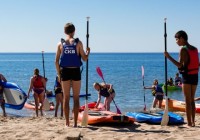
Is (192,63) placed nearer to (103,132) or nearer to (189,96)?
(189,96)

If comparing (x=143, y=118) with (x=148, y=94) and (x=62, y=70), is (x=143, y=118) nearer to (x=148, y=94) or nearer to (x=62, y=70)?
(x=62, y=70)

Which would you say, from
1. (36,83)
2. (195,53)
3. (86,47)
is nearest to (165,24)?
(195,53)

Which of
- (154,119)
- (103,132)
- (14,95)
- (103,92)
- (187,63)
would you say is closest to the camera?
(103,132)

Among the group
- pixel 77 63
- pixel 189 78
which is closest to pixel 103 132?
pixel 77 63

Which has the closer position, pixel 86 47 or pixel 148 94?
pixel 86 47

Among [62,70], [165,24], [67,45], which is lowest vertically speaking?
[62,70]

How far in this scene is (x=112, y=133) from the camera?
637 cm

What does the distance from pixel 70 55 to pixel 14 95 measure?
236 inches

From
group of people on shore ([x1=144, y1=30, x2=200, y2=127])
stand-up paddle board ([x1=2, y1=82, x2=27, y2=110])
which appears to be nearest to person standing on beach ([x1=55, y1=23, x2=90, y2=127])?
group of people on shore ([x1=144, y1=30, x2=200, y2=127])

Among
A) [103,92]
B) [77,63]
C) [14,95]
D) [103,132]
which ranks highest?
[77,63]

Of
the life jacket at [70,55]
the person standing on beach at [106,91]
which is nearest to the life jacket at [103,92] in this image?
the person standing on beach at [106,91]

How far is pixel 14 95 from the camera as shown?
12086mm

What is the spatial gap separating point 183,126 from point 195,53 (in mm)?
1386

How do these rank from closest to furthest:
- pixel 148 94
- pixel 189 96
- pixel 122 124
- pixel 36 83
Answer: pixel 189 96 < pixel 122 124 < pixel 36 83 < pixel 148 94
